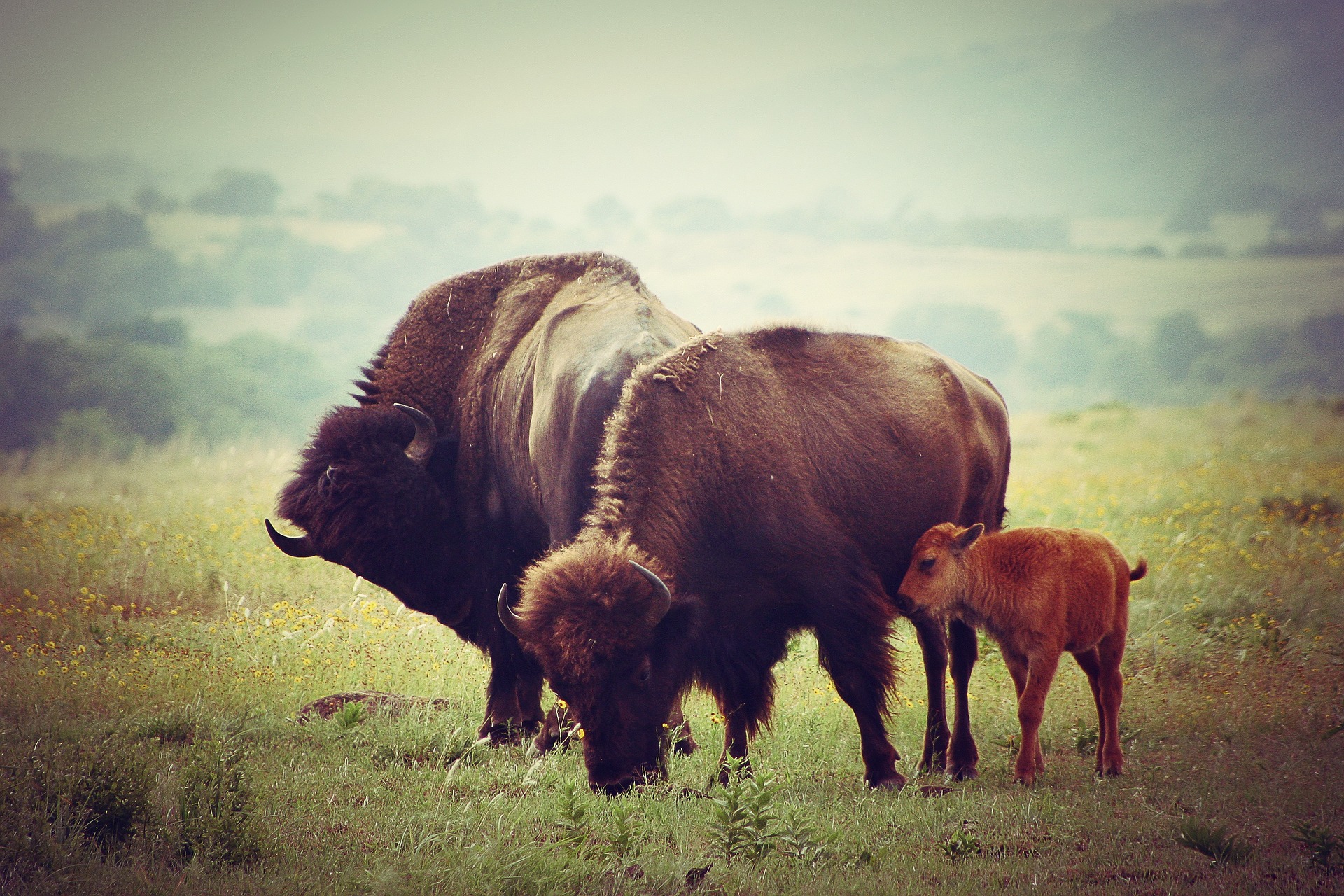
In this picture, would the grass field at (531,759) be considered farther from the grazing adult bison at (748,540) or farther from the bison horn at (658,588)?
the bison horn at (658,588)

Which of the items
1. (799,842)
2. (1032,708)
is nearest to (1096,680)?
(1032,708)

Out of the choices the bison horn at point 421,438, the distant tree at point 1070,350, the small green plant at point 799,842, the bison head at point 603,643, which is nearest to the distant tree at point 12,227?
the bison horn at point 421,438

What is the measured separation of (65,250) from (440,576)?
272 ft

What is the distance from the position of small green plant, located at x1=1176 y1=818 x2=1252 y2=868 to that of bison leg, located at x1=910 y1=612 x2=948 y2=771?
1970mm

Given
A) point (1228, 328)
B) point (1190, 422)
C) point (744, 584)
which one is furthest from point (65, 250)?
point (1228, 328)

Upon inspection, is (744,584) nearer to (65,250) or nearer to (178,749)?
(178,749)

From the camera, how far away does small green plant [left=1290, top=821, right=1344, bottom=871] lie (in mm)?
3971

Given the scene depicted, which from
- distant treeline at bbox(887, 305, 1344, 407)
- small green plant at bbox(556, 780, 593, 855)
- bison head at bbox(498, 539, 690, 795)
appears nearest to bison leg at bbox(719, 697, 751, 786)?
bison head at bbox(498, 539, 690, 795)

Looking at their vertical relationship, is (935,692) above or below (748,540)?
below

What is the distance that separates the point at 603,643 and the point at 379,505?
115 inches

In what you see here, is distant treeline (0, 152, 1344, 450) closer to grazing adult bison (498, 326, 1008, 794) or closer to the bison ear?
grazing adult bison (498, 326, 1008, 794)

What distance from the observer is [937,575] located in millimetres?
5387

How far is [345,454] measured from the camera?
22.5 ft

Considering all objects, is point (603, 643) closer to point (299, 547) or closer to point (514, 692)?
point (514, 692)
